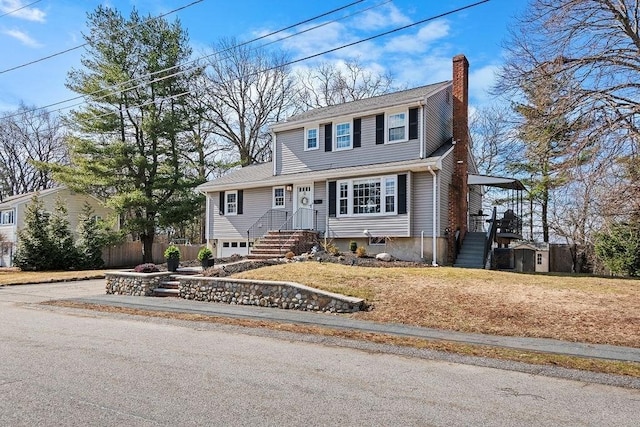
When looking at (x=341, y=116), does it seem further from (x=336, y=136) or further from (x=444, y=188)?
(x=444, y=188)

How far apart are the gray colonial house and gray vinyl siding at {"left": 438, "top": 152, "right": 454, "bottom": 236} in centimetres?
4

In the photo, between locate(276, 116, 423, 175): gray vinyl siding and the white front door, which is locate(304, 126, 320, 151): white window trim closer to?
locate(276, 116, 423, 175): gray vinyl siding

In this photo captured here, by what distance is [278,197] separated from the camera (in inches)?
850

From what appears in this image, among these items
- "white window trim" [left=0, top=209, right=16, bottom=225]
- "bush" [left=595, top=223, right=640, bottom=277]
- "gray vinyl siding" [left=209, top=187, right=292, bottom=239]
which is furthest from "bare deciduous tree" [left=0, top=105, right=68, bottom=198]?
"bush" [left=595, top=223, right=640, bottom=277]

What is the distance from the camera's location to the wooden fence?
97.8 feet

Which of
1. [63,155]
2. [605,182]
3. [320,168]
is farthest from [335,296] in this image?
[63,155]

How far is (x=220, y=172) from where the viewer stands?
37344 millimetres

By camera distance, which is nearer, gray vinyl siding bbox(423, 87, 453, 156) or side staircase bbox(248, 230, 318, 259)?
side staircase bbox(248, 230, 318, 259)

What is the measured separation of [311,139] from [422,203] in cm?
622

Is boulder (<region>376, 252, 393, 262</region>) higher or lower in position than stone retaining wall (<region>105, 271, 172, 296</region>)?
higher

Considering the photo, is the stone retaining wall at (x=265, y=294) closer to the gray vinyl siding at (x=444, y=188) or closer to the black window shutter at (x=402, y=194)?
the black window shutter at (x=402, y=194)

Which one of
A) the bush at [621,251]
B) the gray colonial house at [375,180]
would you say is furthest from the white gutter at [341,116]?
the bush at [621,251]

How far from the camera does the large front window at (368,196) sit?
17844 millimetres

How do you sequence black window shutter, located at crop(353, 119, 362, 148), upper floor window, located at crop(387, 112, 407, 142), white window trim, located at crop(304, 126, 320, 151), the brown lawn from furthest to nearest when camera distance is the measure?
white window trim, located at crop(304, 126, 320, 151)
black window shutter, located at crop(353, 119, 362, 148)
upper floor window, located at crop(387, 112, 407, 142)
the brown lawn
